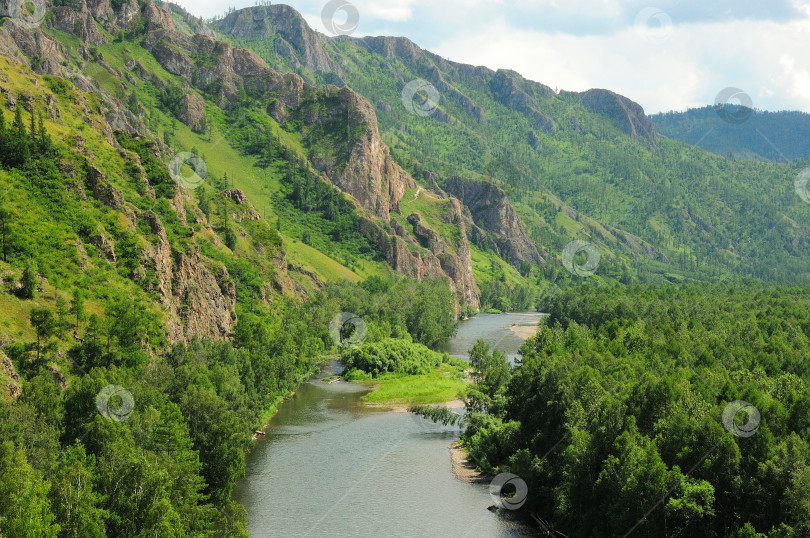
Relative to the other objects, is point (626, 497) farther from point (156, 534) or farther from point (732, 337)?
point (732, 337)

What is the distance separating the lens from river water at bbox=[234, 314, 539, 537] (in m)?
65.7

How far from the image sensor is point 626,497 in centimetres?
5728

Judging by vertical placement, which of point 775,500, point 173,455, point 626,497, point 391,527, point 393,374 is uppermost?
point 775,500

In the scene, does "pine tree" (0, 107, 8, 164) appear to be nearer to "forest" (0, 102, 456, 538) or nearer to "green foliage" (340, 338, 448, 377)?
"forest" (0, 102, 456, 538)

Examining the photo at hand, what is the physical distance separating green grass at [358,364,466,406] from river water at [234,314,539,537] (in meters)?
15.2

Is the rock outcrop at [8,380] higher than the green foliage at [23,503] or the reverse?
the reverse

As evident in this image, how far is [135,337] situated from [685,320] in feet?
345

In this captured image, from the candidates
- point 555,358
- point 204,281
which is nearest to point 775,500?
point 555,358
